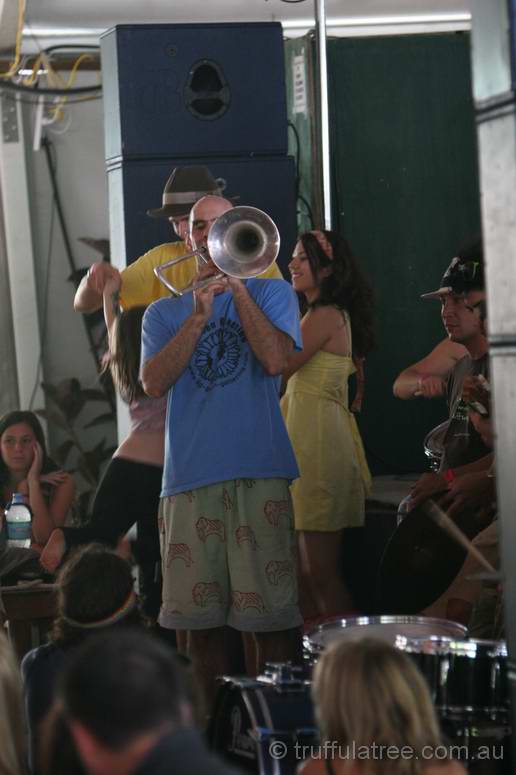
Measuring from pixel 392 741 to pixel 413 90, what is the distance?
4572 mm

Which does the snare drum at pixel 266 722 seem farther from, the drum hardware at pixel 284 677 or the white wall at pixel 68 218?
the white wall at pixel 68 218

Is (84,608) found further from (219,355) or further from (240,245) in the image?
(240,245)

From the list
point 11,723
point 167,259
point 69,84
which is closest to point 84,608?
point 11,723

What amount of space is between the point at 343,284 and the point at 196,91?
41.3 inches

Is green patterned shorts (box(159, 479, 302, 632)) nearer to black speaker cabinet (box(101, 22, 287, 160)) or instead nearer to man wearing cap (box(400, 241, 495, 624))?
man wearing cap (box(400, 241, 495, 624))

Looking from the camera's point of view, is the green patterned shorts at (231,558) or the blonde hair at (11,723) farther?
the green patterned shorts at (231,558)

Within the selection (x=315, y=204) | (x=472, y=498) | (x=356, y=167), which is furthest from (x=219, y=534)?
(x=356, y=167)

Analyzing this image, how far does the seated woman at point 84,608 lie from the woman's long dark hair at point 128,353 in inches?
61.4

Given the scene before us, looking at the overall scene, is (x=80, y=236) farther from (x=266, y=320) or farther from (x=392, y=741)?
(x=392, y=741)

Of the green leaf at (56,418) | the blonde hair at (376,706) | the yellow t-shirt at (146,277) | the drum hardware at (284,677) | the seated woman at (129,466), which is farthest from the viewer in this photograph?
the green leaf at (56,418)

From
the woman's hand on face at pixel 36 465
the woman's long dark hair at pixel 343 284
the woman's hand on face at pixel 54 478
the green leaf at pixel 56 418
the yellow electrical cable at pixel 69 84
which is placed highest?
the yellow electrical cable at pixel 69 84

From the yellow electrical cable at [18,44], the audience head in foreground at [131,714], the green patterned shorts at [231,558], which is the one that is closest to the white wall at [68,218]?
the yellow electrical cable at [18,44]

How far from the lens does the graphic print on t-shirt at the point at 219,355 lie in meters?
3.96

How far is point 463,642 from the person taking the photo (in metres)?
2.86
